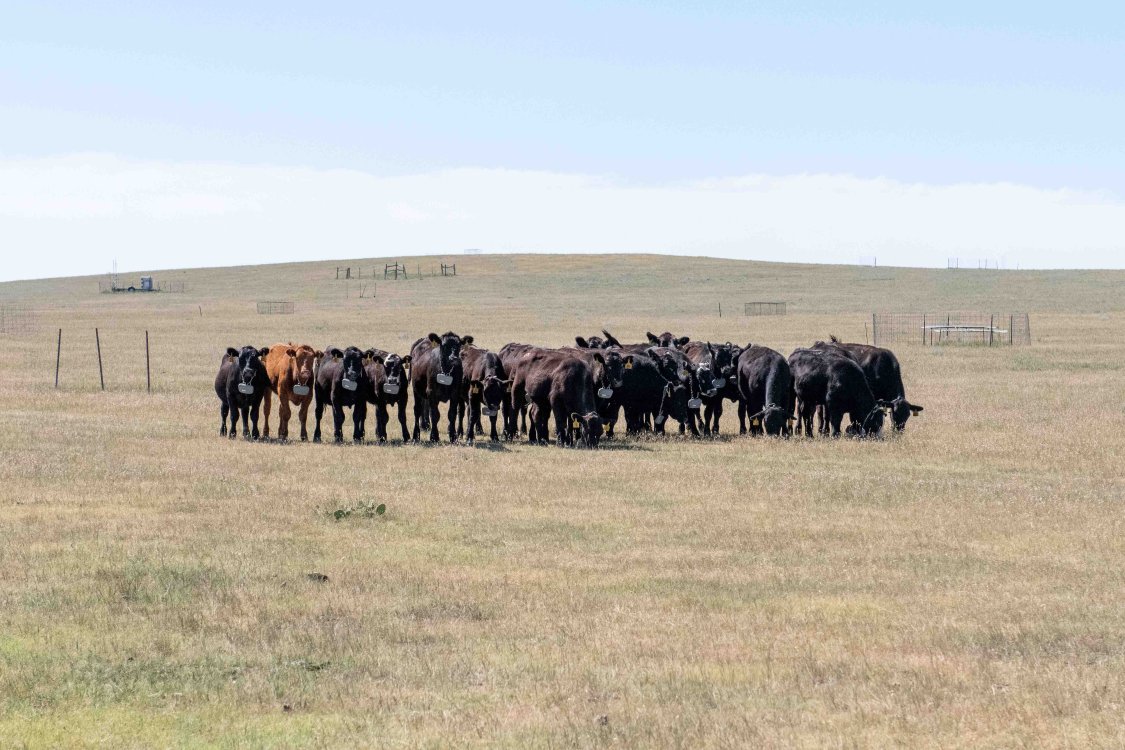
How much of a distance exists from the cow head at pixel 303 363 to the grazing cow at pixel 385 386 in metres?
1.04

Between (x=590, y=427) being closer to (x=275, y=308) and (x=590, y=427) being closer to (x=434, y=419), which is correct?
(x=434, y=419)

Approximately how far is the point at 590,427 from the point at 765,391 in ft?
13.3

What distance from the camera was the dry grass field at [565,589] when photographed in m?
8.12

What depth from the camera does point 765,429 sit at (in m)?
24.7

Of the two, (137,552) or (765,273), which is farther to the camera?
(765,273)

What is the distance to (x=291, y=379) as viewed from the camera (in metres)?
24.6

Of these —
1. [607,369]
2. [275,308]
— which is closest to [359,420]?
[607,369]

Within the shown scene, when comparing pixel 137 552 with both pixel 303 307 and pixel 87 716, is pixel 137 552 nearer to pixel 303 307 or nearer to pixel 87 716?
pixel 87 716

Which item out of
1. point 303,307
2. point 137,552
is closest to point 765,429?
point 137,552

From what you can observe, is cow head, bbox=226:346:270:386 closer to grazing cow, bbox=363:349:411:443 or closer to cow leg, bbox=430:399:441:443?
grazing cow, bbox=363:349:411:443

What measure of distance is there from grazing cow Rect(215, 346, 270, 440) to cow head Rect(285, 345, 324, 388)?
1.52ft

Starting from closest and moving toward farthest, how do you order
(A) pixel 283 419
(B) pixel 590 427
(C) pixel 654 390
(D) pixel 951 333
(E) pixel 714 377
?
(B) pixel 590 427, (A) pixel 283 419, (C) pixel 654 390, (E) pixel 714 377, (D) pixel 951 333

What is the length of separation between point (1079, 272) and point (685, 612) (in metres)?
138

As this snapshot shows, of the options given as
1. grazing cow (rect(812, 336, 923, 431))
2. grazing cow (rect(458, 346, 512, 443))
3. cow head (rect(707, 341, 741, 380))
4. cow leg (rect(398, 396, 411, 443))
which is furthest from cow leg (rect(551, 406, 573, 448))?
grazing cow (rect(812, 336, 923, 431))
